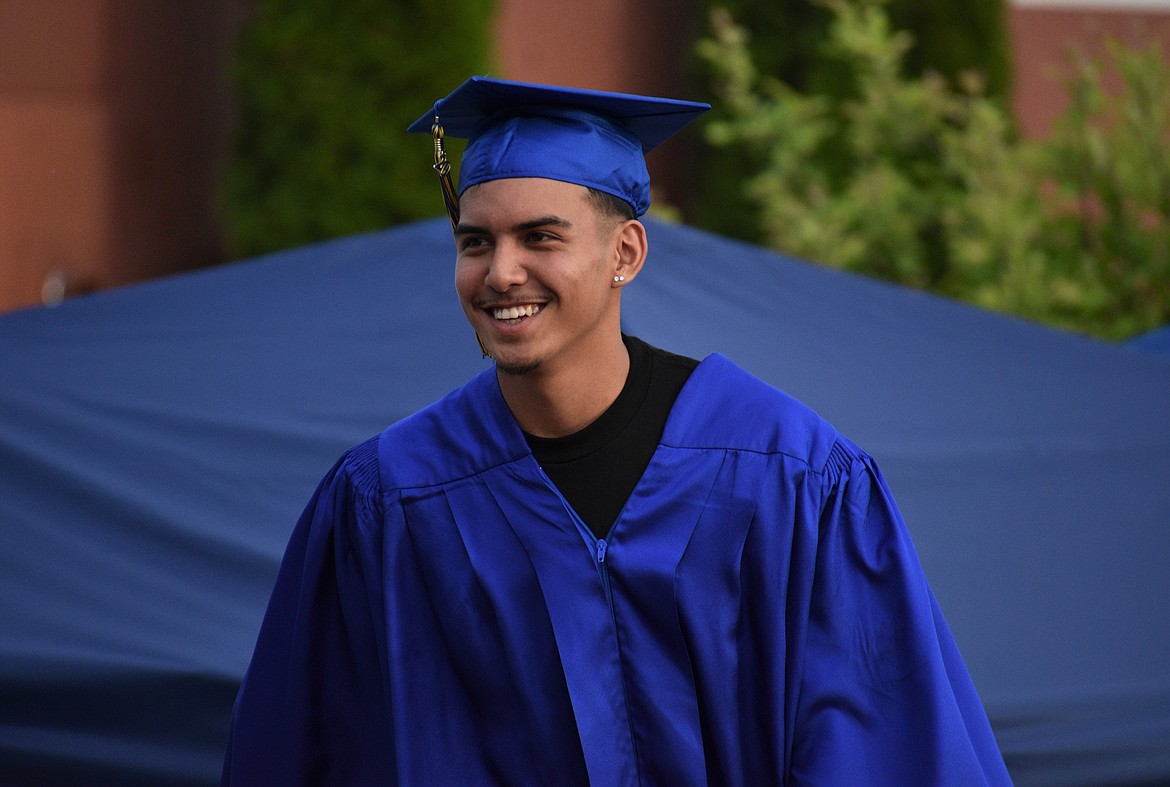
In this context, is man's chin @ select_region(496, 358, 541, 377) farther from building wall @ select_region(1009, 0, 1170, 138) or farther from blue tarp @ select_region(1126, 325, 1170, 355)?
building wall @ select_region(1009, 0, 1170, 138)

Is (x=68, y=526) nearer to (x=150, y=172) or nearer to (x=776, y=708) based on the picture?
(x=776, y=708)

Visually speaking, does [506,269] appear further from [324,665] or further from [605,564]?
[324,665]

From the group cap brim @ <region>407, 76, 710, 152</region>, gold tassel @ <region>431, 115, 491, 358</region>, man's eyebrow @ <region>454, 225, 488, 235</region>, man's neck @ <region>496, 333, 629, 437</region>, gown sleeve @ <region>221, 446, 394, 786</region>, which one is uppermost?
cap brim @ <region>407, 76, 710, 152</region>

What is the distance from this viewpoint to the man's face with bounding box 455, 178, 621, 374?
1630 millimetres

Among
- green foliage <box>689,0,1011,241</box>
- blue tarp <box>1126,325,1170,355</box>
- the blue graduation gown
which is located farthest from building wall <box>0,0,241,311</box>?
the blue graduation gown

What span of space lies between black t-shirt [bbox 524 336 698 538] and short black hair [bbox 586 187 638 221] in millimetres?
211

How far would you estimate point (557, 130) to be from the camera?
1.68 metres

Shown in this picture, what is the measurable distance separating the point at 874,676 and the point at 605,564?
0.35 metres

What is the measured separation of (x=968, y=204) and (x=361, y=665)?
155 inches

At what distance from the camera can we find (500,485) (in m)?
1.71

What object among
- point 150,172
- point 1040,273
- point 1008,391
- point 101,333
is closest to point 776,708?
point 1008,391

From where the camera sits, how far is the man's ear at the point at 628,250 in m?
1.71

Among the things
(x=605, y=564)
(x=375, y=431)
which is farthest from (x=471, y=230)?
(x=375, y=431)

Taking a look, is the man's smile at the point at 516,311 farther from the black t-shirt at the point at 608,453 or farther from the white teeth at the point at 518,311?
the black t-shirt at the point at 608,453
